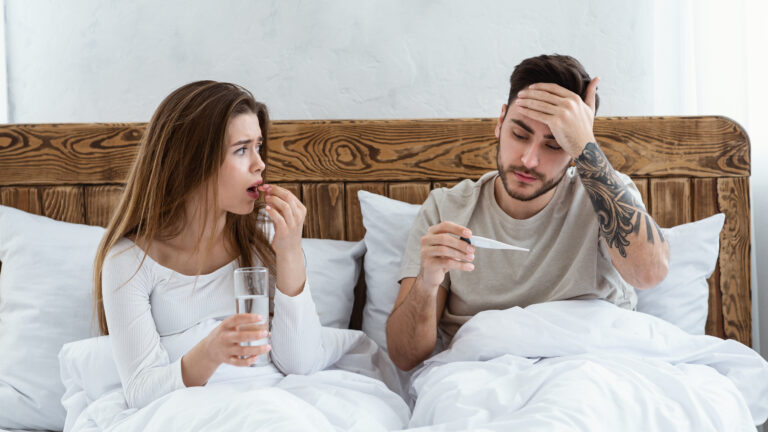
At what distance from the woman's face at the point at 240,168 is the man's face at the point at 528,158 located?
Answer: 581 millimetres

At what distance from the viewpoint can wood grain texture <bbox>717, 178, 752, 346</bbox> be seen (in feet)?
5.73

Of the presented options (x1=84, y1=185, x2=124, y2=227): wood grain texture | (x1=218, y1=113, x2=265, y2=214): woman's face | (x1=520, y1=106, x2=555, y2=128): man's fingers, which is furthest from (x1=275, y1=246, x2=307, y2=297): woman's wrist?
(x1=84, y1=185, x2=124, y2=227): wood grain texture

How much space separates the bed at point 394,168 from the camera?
176cm

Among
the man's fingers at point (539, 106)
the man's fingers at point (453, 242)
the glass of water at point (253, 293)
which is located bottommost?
the glass of water at point (253, 293)

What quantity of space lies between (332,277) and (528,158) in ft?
1.93

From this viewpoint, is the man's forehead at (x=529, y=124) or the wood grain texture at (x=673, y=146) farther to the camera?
the wood grain texture at (x=673, y=146)

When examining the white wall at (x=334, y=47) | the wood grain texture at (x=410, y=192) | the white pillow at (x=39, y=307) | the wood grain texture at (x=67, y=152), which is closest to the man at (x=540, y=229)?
the wood grain texture at (x=410, y=192)

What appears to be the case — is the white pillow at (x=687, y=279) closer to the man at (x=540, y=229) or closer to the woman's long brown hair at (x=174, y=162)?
the man at (x=540, y=229)

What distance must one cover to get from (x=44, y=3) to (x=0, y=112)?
1.20 feet

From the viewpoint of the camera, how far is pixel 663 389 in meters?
1.05

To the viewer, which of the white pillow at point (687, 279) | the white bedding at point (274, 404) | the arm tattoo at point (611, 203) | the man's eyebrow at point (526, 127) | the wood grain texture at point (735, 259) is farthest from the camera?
the wood grain texture at point (735, 259)

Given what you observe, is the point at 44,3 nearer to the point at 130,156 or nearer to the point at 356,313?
the point at 130,156

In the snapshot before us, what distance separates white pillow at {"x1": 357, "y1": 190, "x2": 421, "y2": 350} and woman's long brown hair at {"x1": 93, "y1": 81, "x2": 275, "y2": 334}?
0.51m

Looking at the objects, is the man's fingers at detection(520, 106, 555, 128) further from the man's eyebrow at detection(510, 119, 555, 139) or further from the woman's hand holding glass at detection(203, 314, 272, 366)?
the woman's hand holding glass at detection(203, 314, 272, 366)
